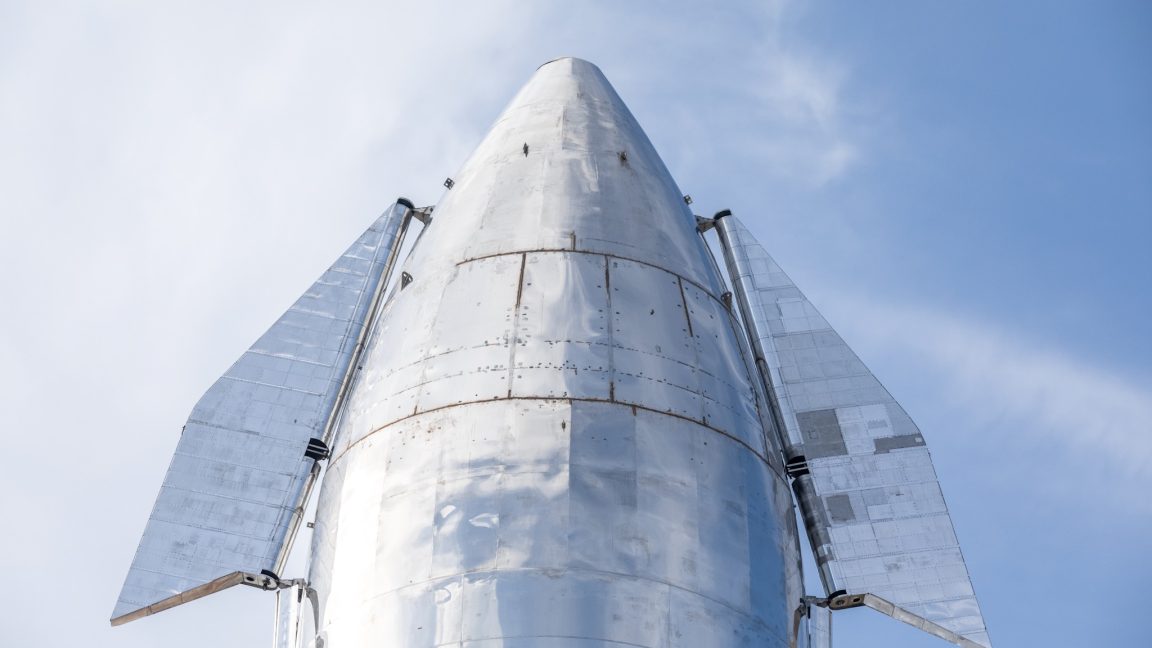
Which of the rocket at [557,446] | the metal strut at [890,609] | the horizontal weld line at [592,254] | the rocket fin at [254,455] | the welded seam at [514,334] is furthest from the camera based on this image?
the horizontal weld line at [592,254]

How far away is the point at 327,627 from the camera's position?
15.3 metres

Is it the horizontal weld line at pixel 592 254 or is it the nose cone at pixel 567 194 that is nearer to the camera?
the horizontal weld line at pixel 592 254

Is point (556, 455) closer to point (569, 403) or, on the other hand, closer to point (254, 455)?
point (569, 403)

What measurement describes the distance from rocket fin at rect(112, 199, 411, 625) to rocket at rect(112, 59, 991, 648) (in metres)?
0.03

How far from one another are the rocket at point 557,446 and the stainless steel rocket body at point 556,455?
34 millimetres

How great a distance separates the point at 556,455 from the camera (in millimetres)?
15281

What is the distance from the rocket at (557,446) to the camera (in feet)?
47.9

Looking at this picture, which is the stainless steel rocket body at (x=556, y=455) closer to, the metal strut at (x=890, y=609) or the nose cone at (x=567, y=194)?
the nose cone at (x=567, y=194)

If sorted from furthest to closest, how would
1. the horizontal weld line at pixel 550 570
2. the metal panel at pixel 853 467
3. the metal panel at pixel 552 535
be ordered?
the metal panel at pixel 853 467 → the horizontal weld line at pixel 550 570 → the metal panel at pixel 552 535

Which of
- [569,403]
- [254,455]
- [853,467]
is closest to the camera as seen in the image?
[569,403]

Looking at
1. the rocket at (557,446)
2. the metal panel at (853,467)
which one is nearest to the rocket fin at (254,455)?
the rocket at (557,446)

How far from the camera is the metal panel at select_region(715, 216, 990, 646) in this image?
59.0 ft

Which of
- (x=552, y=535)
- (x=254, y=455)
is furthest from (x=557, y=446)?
(x=254, y=455)

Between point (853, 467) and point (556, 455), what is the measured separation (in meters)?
5.84
